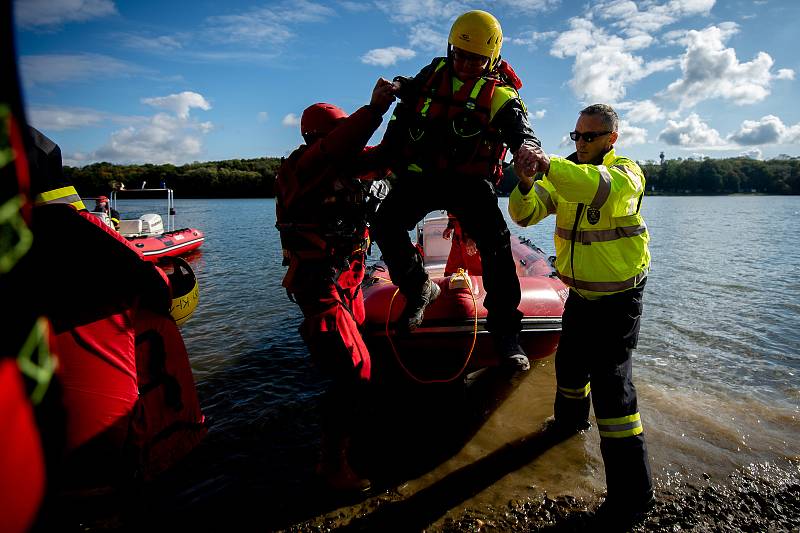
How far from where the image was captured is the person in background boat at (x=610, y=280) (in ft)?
9.53

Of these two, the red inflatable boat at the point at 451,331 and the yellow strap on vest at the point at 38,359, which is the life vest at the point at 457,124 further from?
the yellow strap on vest at the point at 38,359

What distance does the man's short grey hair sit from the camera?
307cm

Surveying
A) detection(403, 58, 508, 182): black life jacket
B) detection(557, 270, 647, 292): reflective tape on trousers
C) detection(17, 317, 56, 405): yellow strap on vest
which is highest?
detection(403, 58, 508, 182): black life jacket

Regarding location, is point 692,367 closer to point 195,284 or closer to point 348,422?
point 348,422

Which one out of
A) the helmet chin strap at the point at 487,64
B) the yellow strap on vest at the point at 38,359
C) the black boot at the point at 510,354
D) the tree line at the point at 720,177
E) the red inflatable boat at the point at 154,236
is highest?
the tree line at the point at 720,177

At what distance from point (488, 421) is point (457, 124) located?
286cm

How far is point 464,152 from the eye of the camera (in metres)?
2.96

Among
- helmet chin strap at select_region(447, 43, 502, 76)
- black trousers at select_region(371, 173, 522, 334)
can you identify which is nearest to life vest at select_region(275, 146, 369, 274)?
black trousers at select_region(371, 173, 522, 334)

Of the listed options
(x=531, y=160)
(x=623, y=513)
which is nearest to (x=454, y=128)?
(x=531, y=160)

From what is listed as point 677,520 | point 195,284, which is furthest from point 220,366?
point 677,520

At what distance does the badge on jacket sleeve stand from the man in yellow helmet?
0.57 m

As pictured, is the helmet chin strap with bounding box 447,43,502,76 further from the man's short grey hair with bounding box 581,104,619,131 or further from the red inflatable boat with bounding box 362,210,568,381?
the red inflatable boat with bounding box 362,210,568,381

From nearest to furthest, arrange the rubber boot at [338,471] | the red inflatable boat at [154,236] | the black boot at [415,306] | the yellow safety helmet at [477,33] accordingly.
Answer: the yellow safety helmet at [477,33] → the rubber boot at [338,471] → the black boot at [415,306] → the red inflatable boat at [154,236]

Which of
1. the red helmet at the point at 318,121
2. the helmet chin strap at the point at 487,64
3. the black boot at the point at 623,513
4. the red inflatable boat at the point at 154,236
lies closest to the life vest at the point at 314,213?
the red helmet at the point at 318,121
